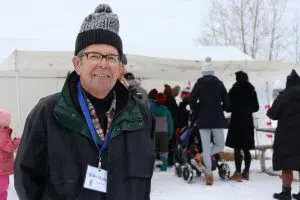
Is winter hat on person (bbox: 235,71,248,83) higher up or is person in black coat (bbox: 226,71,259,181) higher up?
winter hat on person (bbox: 235,71,248,83)

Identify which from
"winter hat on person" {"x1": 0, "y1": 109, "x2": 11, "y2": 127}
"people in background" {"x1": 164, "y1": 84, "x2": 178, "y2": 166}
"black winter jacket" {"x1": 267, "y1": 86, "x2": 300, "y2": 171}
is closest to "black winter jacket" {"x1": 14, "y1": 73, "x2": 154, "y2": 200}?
"winter hat on person" {"x1": 0, "y1": 109, "x2": 11, "y2": 127}

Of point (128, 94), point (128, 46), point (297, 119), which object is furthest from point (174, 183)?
point (128, 94)

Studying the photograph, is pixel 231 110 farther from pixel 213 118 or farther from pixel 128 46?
pixel 128 46

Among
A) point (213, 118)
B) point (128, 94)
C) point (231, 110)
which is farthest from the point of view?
point (231, 110)

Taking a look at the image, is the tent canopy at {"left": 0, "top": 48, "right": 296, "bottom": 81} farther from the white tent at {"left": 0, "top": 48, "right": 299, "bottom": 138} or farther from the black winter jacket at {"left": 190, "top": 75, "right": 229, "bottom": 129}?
the black winter jacket at {"left": 190, "top": 75, "right": 229, "bottom": 129}

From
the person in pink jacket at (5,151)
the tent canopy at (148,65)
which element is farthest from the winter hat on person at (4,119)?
the tent canopy at (148,65)

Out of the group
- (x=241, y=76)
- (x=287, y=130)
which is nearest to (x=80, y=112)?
(x=287, y=130)

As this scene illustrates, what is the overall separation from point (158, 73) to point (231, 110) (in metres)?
3.69

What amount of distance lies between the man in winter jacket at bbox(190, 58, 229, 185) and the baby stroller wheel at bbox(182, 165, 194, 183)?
37 centimetres

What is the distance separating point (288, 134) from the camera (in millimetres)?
5719

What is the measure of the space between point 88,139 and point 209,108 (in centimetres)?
498

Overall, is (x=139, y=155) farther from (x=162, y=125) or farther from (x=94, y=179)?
(x=162, y=125)

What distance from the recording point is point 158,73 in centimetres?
1047

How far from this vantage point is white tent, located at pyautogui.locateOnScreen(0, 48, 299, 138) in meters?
7.54
